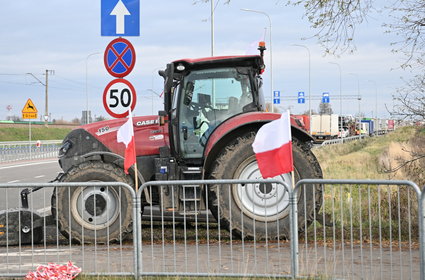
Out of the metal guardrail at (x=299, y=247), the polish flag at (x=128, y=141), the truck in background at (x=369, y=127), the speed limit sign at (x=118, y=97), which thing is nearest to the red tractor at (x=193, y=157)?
the metal guardrail at (x=299, y=247)

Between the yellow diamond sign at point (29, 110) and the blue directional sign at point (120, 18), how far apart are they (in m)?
28.4

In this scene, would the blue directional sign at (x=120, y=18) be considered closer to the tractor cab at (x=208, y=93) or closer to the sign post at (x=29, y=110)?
the tractor cab at (x=208, y=93)

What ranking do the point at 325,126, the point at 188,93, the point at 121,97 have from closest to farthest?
the point at 188,93 < the point at 121,97 < the point at 325,126

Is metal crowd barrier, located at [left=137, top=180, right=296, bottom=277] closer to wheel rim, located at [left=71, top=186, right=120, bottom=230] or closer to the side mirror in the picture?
wheel rim, located at [left=71, top=186, right=120, bottom=230]

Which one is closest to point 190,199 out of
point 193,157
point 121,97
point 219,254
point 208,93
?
point 193,157

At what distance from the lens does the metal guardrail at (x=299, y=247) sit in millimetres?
6438

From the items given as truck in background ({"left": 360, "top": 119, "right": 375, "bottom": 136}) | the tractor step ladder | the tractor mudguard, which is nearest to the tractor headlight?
the tractor mudguard

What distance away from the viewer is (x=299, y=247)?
749cm

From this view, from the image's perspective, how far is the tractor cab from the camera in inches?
374

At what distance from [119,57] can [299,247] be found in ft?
17.8

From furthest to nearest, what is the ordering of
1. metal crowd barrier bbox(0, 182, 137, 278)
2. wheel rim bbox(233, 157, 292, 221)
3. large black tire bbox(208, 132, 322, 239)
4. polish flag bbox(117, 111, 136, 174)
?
large black tire bbox(208, 132, 322, 239) → wheel rim bbox(233, 157, 292, 221) → polish flag bbox(117, 111, 136, 174) → metal crowd barrier bbox(0, 182, 137, 278)

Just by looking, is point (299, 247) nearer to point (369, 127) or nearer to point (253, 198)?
point (253, 198)

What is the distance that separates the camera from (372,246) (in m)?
6.88

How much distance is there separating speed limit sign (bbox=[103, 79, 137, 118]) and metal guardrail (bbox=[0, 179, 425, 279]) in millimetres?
3145
